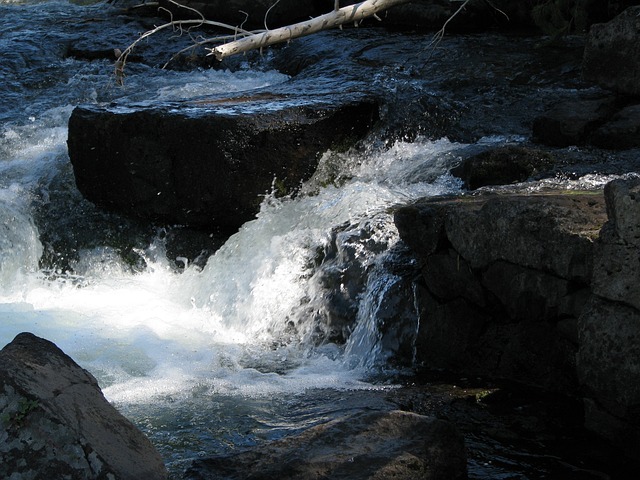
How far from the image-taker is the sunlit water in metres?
5.54

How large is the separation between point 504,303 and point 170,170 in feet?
12.2

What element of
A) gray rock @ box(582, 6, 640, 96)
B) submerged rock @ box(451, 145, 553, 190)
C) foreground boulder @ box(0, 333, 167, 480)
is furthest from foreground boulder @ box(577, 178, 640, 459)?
→ gray rock @ box(582, 6, 640, 96)

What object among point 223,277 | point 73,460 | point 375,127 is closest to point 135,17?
point 375,127

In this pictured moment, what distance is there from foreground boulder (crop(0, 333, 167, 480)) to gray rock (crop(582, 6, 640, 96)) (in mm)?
6216

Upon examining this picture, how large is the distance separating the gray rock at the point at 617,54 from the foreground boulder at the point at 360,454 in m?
5.31

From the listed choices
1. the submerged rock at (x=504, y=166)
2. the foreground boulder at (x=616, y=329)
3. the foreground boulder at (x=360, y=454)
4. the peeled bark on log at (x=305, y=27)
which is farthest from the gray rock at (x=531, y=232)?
the submerged rock at (x=504, y=166)

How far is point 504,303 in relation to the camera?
5.66 meters

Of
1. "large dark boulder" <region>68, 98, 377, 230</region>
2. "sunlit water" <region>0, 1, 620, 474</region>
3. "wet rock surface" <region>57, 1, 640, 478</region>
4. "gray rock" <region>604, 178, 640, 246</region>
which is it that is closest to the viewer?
"gray rock" <region>604, 178, 640, 246</region>

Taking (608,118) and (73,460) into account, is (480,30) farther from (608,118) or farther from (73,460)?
(73,460)

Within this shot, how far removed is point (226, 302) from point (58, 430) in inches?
150

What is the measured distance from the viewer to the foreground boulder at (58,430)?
359 cm

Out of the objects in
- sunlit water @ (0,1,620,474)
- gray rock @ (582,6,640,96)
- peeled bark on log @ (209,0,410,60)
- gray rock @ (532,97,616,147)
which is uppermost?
peeled bark on log @ (209,0,410,60)

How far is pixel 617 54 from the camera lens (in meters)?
8.65

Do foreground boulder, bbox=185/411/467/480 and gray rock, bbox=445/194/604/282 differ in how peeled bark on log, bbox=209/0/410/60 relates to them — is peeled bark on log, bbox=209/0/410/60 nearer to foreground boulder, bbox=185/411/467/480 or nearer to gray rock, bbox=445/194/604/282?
gray rock, bbox=445/194/604/282
